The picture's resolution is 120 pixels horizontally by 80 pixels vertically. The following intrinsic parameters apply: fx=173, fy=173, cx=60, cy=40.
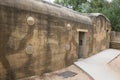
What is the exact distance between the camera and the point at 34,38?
294 inches

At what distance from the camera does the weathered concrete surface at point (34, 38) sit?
6238mm

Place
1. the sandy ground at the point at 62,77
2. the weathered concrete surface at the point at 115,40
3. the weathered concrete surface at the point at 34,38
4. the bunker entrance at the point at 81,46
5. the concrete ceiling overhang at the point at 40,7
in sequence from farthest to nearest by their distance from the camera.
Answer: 1. the weathered concrete surface at the point at 115,40
2. the bunker entrance at the point at 81,46
3. the sandy ground at the point at 62,77
4. the concrete ceiling overhang at the point at 40,7
5. the weathered concrete surface at the point at 34,38

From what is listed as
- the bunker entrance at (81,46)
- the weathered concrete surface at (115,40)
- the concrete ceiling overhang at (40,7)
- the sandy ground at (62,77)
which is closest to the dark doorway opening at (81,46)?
the bunker entrance at (81,46)

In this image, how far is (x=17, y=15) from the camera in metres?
6.59

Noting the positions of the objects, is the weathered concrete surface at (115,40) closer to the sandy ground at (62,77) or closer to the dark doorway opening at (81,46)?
the dark doorway opening at (81,46)

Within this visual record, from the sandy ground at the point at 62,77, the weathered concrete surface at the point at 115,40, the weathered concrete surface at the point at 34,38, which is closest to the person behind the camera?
the weathered concrete surface at the point at 34,38

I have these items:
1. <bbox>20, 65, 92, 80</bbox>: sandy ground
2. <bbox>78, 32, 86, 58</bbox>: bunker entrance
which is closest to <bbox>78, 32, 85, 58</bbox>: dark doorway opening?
<bbox>78, 32, 86, 58</bbox>: bunker entrance

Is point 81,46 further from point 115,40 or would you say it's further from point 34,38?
point 115,40

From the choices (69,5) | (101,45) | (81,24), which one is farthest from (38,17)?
(69,5)

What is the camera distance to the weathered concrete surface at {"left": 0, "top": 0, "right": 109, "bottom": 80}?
624 centimetres

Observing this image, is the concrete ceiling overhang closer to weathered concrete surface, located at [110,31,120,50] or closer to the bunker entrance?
the bunker entrance

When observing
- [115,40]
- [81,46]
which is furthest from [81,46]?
[115,40]

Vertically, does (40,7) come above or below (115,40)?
above

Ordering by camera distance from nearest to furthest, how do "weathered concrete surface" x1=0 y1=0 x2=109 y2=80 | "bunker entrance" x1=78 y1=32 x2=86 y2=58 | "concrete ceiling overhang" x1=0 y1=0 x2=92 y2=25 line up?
"weathered concrete surface" x1=0 y1=0 x2=109 y2=80
"concrete ceiling overhang" x1=0 y1=0 x2=92 y2=25
"bunker entrance" x1=78 y1=32 x2=86 y2=58
